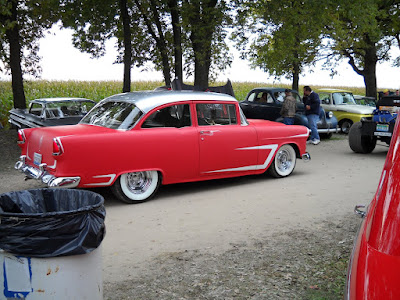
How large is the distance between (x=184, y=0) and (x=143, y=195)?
1087cm

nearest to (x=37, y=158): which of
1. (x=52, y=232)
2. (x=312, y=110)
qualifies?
(x=52, y=232)

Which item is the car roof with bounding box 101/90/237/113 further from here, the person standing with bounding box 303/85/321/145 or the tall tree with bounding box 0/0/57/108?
the person standing with bounding box 303/85/321/145

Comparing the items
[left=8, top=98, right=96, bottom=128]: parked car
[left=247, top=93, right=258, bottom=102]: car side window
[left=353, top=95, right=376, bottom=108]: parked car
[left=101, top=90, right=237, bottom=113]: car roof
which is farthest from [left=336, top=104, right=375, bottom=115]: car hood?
[left=101, top=90, right=237, bottom=113]: car roof

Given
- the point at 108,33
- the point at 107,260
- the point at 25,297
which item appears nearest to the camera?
the point at 25,297

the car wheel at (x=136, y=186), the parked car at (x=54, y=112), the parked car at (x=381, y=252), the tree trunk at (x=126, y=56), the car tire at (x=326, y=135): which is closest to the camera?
the parked car at (x=381, y=252)

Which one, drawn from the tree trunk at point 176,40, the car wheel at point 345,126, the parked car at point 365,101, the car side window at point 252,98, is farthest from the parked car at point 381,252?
the parked car at point 365,101

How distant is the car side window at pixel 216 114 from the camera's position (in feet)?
26.2

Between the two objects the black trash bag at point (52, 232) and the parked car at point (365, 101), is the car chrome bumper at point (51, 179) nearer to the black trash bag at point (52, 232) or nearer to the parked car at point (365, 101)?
the black trash bag at point (52, 232)

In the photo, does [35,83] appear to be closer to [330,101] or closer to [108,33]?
[108,33]

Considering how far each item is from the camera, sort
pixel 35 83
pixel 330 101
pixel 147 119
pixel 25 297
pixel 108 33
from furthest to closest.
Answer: pixel 35 83, pixel 108 33, pixel 330 101, pixel 147 119, pixel 25 297

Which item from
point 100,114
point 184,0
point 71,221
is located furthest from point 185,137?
point 184,0

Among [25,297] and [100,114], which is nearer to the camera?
[25,297]

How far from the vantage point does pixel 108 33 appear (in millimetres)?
20391

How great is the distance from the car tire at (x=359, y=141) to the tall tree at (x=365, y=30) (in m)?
3.65
